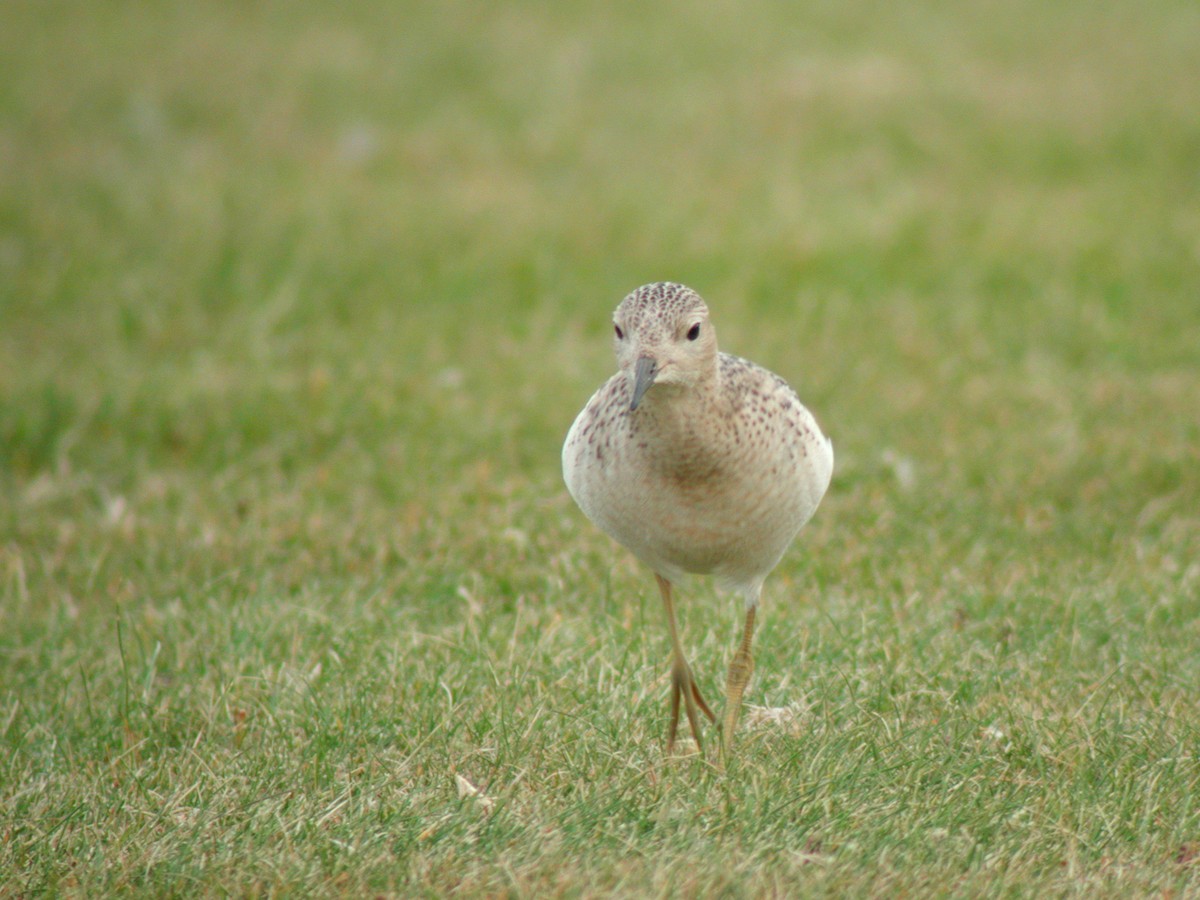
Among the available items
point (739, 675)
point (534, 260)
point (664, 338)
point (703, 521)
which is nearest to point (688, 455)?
point (703, 521)

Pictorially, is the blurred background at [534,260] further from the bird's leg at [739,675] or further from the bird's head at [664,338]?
the bird's head at [664,338]

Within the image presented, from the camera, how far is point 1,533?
237 inches

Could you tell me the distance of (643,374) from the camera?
3.43 metres

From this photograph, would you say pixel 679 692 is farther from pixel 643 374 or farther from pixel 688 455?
pixel 643 374

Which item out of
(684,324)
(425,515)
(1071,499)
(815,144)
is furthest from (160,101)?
(684,324)

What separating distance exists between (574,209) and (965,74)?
4.35 m

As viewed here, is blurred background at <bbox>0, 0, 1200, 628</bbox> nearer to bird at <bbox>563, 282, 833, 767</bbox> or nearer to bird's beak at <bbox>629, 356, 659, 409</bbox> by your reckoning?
bird at <bbox>563, 282, 833, 767</bbox>

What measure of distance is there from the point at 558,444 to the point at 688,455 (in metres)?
3.18

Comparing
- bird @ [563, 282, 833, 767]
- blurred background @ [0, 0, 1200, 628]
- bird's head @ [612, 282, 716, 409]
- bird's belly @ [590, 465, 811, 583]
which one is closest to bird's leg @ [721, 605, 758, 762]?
bird @ [563, 282, 833, 767]

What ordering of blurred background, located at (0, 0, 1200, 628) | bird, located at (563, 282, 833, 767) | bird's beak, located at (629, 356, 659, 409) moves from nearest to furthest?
bird's beak, located at (629, 356, 659, 409), bird, located at (563, 282, 833, 767), blurred background, located at (0, 0, 1200, 628)

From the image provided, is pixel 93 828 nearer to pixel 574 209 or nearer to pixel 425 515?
pixel 425 515

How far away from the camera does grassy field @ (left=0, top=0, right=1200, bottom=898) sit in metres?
3.46

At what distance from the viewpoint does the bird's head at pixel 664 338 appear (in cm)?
348

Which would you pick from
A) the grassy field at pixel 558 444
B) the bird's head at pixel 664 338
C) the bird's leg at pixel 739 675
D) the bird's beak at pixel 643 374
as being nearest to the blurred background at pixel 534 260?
the grassy field at pixel 558 444
